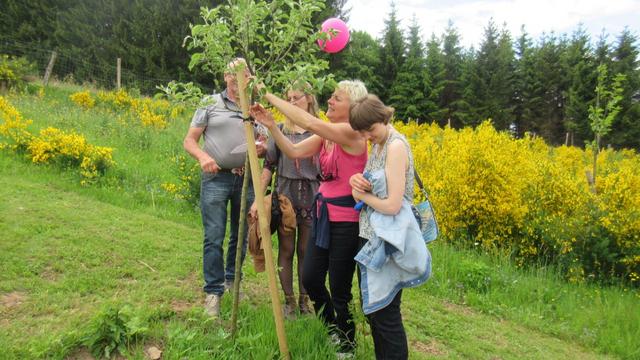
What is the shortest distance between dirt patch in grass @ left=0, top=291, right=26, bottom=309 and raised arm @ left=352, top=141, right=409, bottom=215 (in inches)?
112

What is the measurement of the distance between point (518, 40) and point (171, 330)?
123ft

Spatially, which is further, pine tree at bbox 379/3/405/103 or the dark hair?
pine tree at bbox 379/3/405/103

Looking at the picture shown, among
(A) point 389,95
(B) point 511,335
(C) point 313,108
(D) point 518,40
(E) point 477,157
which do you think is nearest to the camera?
(C) point 313,108

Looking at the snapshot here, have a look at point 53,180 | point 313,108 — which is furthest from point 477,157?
point 53,180

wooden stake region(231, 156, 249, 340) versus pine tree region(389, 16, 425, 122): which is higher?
pine tree region(389, 16, 425, 122)

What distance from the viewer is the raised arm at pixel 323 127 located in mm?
2510

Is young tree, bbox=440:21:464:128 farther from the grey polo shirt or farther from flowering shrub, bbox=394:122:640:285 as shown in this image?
the grey polo shirt

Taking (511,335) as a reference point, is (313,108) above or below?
above

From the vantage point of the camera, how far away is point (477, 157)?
6.79 metres

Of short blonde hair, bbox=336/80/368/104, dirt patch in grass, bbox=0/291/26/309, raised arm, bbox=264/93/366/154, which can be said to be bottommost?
dirt patch in grass, bbox=0/291/26/309

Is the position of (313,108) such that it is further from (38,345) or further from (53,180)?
(53,180)

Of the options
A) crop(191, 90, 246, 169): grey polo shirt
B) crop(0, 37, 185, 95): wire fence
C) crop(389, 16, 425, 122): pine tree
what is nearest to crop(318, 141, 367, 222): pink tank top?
crop(191, 90, 246, 169): grey polo shirt

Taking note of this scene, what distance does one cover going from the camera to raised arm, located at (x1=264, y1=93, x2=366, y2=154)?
2.51 meters

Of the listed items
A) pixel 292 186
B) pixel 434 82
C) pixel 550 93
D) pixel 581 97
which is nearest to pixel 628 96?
pixel 581 97
